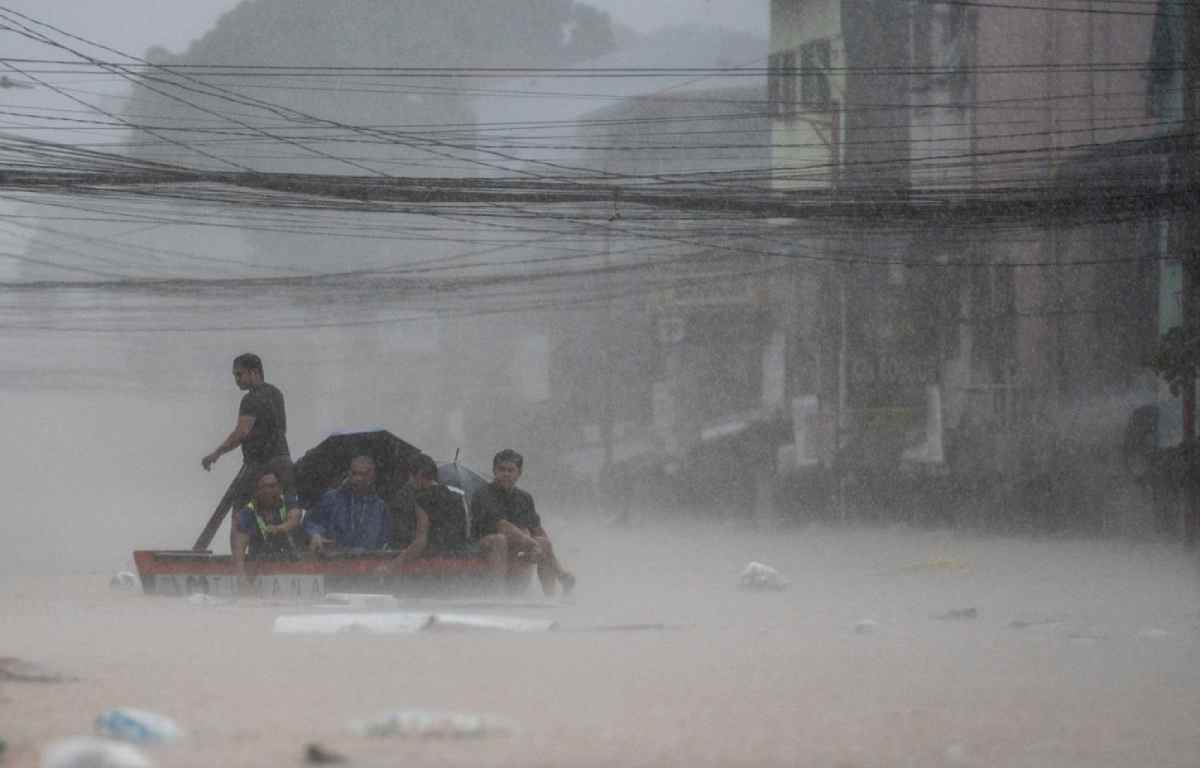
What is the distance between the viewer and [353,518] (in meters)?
14.5

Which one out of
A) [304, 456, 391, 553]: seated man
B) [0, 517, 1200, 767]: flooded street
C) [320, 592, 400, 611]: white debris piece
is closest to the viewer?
[0, 517, 1200, 767]: flooded street

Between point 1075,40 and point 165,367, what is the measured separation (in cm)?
3708

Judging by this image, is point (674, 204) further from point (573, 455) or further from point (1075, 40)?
point (573, 455)

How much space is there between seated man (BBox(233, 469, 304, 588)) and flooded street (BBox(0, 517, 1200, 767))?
2.79ft

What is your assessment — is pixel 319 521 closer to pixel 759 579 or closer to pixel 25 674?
pixel 759 579

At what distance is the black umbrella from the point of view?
1534cm

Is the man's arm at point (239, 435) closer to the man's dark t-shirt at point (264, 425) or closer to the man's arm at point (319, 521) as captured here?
the man's dark t-shirt at point (264, 425)

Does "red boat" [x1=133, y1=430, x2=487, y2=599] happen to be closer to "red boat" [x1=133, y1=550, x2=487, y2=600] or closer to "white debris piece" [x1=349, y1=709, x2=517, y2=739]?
"red boat" [x1=133, y1=550, x2=487, y2=600]

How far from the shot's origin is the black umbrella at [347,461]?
1534cm

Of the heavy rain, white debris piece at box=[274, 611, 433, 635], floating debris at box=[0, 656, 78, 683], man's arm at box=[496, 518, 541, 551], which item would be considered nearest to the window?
the heavy rain

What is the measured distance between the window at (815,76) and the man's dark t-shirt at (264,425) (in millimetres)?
20853

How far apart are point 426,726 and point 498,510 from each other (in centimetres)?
775

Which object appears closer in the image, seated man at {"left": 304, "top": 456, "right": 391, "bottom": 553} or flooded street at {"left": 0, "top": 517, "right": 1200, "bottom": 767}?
flooded street at {"left": 0, "top": 517, "right": 1200, "bottom": 767}

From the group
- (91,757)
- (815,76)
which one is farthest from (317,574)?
(815,76)
